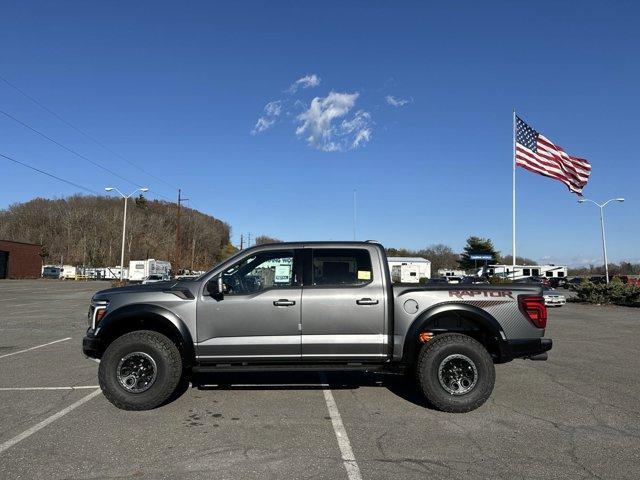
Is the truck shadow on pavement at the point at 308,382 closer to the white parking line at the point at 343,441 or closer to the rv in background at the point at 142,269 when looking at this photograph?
the white parking line at the point at 343,441

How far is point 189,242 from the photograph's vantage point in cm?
12419

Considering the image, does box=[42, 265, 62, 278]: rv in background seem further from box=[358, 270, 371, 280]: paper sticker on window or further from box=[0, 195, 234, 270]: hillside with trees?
box=[358, 270, 371, 280]: paper sticker on window

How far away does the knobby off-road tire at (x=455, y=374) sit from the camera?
576cm

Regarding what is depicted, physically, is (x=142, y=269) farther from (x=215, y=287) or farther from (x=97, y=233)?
(x=97, y=233)

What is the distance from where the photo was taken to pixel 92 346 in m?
5.90

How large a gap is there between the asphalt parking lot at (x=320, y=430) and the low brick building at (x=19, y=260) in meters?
69.5

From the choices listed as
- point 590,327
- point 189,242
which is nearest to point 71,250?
point 189,242

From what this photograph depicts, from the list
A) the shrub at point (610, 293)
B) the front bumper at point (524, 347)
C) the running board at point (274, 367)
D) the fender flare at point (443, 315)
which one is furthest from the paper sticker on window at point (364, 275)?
the shrub at point (610, 293)

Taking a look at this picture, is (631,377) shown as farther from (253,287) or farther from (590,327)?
(590,327)

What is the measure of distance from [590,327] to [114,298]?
14132mm

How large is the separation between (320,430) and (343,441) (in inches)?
15.2

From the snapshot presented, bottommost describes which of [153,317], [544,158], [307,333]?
A: [307,333]

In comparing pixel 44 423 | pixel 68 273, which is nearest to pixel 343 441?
pixel 44 423

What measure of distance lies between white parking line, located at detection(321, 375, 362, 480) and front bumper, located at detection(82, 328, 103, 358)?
2812mm
